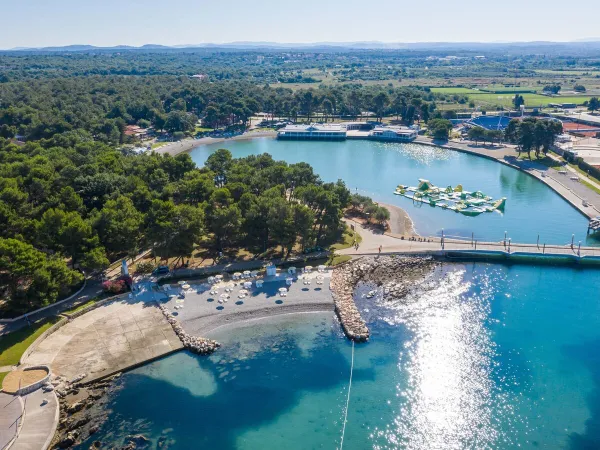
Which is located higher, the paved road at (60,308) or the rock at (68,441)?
the paved road at (60,308)

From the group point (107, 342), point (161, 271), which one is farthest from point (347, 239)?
point (107, 342)

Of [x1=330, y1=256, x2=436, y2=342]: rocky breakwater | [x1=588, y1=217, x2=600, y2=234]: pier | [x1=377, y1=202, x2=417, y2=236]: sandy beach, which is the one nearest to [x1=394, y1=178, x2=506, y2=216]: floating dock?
[x1=377, y1=202, x2=417, y2=236]: sandy beach

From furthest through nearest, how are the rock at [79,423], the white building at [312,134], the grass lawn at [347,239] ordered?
the white building at [312,134] → the grass lawn at [347,239] → the rock at [79,423]

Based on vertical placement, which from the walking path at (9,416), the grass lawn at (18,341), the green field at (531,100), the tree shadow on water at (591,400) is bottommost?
the tree shadow on water at (591,400)

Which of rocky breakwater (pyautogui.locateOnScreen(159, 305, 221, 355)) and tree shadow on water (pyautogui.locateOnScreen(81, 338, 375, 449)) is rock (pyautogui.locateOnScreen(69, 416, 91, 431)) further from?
rocky breakwater (pyautogui.locateOnScreen(159, 305, 221, 355))

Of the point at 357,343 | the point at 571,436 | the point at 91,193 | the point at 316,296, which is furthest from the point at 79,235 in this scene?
the point at 571,436

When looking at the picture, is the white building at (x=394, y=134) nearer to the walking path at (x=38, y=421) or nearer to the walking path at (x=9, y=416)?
the walking path at (x=38, y=421)

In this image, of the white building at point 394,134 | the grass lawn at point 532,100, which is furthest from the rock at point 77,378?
the grass lawn at point 532,100
